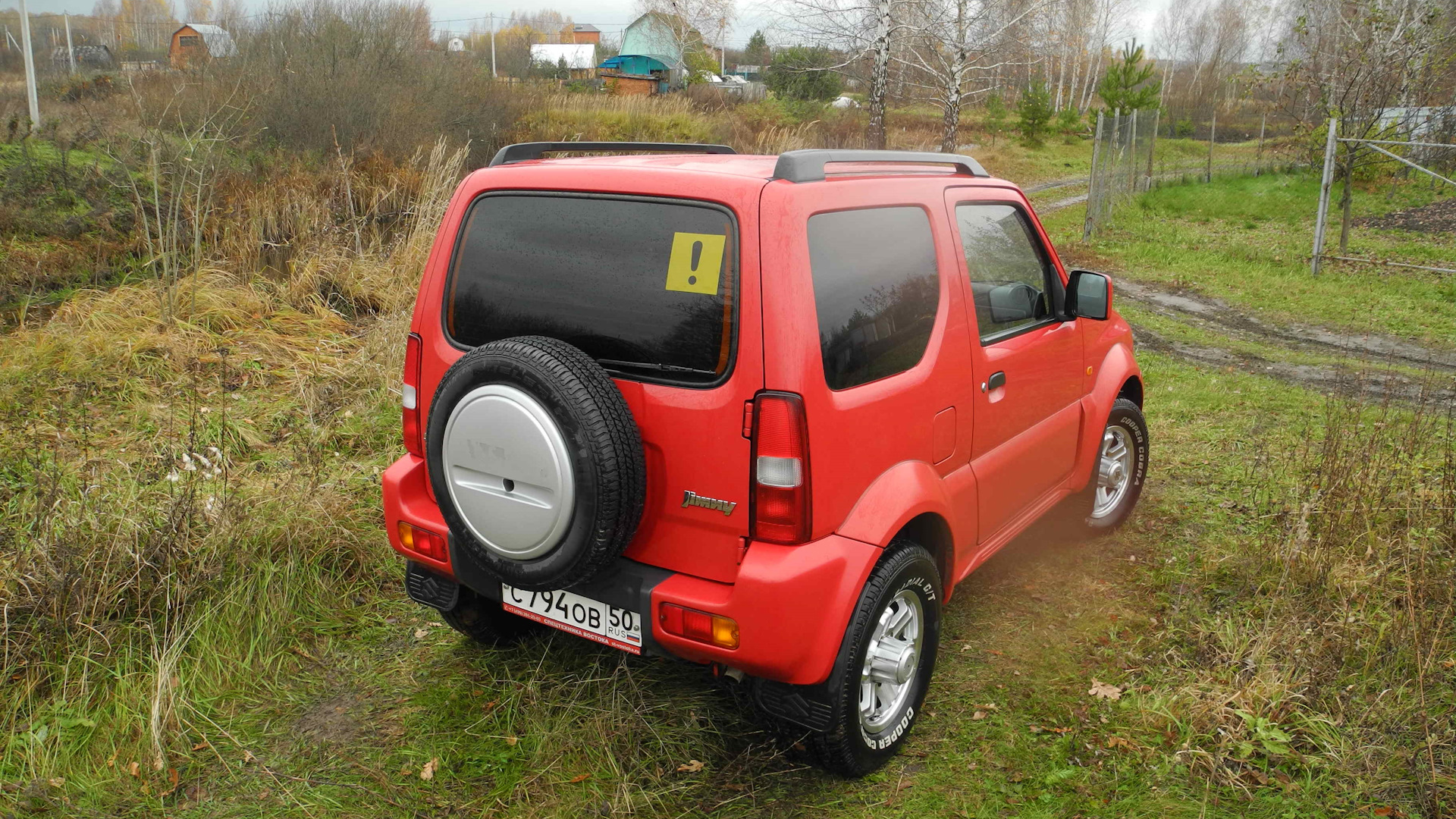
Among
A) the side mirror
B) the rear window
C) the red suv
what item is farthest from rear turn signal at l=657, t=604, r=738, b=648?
the side mirror

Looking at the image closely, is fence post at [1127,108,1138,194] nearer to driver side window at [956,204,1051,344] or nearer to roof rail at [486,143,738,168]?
driver side window at [956,204,1051,344]

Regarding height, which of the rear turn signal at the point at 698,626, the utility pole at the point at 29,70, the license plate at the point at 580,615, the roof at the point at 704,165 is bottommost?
the license plate at the point at 580,615

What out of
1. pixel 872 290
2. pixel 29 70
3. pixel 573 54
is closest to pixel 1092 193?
pixel 872 290

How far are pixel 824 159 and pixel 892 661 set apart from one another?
1.54m

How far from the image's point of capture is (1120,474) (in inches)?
190

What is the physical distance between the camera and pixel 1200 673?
11.1 ft

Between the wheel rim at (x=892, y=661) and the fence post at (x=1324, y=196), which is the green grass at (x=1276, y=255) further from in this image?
the wheel rim at (x=892, y=661)

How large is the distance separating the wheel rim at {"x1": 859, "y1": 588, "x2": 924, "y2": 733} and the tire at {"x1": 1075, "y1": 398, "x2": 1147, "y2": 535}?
1.79 metres

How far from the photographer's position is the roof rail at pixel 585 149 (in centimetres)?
Answer: 340

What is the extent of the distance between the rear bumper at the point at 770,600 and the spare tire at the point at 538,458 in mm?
160

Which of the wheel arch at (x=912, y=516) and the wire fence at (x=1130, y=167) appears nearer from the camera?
the wheel arch at (x=912, y=516)

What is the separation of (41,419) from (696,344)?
488 cm

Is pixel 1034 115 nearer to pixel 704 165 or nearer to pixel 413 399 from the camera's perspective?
pixel 704 165

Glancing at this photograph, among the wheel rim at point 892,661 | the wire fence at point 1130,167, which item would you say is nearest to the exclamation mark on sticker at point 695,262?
the wheel rim at point 892,661
